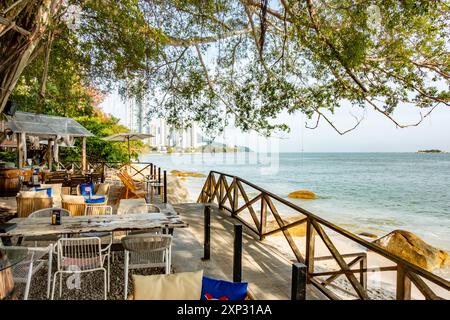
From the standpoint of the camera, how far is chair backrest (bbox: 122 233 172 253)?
3.09 meters

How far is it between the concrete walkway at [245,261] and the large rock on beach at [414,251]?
14.8 ft

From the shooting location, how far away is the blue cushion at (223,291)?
6.26 ft

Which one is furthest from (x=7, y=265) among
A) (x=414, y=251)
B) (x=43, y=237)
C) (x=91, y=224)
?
(x=414, y=251)

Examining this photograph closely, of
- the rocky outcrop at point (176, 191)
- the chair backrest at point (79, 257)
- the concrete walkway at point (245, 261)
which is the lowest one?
the rocky outcrop at point (176, 191)

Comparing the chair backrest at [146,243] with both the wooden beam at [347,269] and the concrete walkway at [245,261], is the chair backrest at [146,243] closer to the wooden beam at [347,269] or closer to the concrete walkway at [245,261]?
the concrete walkway at [245,261]

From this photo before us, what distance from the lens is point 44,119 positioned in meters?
11.4

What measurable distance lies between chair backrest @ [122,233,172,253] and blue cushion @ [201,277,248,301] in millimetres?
1228

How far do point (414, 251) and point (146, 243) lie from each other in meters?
7.39

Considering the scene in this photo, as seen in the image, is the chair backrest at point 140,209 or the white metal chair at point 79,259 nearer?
the white metal chair at point 79,259

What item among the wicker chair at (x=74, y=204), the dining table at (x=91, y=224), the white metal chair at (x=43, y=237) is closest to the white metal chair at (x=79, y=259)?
the dining table at (x=91, y=224)

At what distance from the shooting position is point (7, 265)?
2.22 metres

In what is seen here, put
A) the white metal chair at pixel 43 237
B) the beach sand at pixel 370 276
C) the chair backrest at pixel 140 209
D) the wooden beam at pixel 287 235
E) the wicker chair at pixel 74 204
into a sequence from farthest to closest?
the beach sand at pixel 370 276 → the wicker chair at pixel 74 204 → the chair backrest at pixel 140 209 → the wooden beam at pixel 287 235 → the white metal chair at pixel 43 237

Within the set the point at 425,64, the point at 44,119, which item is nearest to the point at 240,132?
the point at 425,64

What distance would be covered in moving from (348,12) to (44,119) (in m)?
11.2
